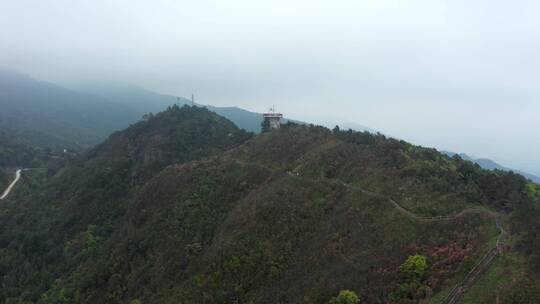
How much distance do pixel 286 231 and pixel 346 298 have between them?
11.4 m

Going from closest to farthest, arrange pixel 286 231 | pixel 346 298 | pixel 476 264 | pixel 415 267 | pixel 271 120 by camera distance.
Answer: pixel 476 264, pixel 346 298, pixel 415 267, pixel 286 231, pixel 271 120

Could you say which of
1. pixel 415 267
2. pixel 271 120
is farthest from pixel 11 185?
pixel 415 267

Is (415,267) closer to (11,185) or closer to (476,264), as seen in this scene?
(476,264)

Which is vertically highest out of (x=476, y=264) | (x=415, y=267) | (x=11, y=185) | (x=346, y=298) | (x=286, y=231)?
(x=476, y=264)

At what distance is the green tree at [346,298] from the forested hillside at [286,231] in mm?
480

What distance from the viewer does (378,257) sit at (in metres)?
25.2

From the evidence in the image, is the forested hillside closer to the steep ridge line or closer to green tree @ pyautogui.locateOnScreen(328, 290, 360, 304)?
the steep ridge line

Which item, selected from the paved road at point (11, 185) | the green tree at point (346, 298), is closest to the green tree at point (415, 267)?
the green tree at point (346, 298)

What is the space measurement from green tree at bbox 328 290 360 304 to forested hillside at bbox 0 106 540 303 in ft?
1.57

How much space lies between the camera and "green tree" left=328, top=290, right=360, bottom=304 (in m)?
22.1

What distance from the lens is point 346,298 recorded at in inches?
876

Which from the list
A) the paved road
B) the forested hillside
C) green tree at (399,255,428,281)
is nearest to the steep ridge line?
the forested hillside

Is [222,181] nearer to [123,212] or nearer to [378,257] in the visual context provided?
[123,212]

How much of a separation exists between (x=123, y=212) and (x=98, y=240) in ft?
18.3
